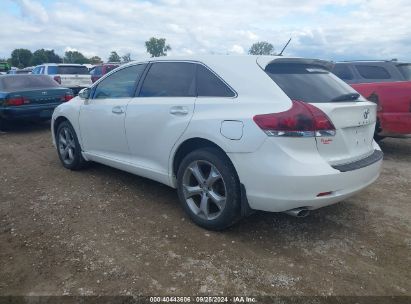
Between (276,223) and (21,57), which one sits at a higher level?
(21,57)

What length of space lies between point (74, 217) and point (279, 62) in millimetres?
2660

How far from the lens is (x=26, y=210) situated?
4168 mm

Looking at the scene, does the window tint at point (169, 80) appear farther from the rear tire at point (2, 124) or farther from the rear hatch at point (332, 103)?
the rear tire at point (2, 124)

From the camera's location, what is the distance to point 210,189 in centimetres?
354

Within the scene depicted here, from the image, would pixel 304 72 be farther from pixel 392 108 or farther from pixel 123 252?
pixel 392 108

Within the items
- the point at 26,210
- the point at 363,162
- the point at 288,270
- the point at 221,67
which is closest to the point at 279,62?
the point at 221,67

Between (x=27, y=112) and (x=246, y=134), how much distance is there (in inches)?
288

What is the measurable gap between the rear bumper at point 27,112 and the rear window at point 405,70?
8006 millimetres

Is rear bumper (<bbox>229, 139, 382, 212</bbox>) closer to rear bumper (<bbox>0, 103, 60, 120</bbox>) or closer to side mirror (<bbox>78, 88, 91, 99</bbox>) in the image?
side mirror (<bbox>78, 88, 91, 99</bbox>)

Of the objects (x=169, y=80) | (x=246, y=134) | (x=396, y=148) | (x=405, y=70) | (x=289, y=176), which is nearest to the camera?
(x=289, y=176)

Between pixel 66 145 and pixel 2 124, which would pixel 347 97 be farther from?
pixel 2 124

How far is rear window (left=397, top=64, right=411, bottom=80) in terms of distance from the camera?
7.49 meters

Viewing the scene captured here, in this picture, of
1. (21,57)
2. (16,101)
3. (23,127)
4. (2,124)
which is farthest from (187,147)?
(21,57)

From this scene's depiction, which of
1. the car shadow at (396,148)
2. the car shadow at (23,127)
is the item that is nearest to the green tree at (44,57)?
the car shadow at (23,127)
